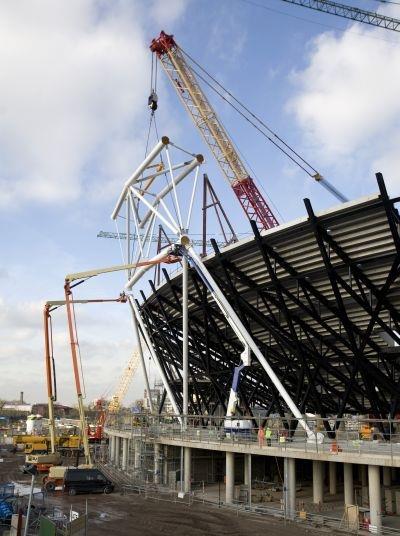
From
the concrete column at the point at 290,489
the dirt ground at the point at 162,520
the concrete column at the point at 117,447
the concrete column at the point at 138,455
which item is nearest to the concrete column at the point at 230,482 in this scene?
the dirt ground at the point at 162,520

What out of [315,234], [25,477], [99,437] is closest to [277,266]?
[315,234]

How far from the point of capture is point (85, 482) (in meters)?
34.8

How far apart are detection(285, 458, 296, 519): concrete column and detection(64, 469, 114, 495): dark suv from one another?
43.5ft

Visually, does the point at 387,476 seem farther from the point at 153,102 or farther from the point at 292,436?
the point at 153,102

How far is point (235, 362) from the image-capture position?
46344 mm

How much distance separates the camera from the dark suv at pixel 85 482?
3456 cm

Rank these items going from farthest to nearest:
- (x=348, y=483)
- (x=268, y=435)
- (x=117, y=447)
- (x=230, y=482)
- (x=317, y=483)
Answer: (x=117, y=447) → (x=268, y=435) → (x=230, y=482) → (x=317, y=483) → (x=348, y=483)

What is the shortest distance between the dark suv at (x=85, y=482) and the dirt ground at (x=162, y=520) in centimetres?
153

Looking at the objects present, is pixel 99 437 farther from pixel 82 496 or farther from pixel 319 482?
pixel 319 482

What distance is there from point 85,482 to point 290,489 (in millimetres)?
14394

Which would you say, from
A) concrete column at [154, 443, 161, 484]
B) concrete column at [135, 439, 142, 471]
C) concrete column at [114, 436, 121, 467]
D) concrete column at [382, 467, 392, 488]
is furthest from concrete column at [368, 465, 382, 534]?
concrete column at [114, 436, 121, 467]

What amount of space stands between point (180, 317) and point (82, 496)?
1863 centimetres

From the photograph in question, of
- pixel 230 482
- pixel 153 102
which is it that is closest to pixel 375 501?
pixel 230 482

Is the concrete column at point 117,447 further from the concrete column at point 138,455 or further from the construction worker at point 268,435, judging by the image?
the construction worker at point 268,435
